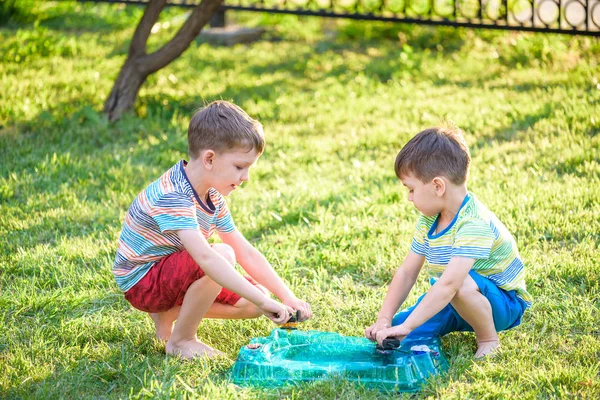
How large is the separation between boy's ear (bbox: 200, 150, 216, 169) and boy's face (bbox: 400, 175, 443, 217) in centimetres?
73

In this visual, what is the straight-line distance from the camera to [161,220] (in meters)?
2.90

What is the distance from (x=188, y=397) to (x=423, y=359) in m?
0.87

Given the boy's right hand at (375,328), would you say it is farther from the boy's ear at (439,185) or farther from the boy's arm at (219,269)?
the boy's ear at (439,185)

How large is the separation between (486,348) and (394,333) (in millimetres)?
424

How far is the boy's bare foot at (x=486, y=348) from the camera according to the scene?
118 inches

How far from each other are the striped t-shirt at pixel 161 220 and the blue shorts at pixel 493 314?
2.96ft

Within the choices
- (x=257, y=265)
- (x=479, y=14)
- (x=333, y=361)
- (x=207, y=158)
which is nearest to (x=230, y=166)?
(x=207, y=158)

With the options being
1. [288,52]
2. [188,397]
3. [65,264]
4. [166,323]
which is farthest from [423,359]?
[288,52]

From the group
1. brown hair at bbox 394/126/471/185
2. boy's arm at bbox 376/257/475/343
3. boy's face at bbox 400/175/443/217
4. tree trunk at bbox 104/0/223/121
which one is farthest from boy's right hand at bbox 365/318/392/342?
Result: tree trunk at bbox 104/0/223/121

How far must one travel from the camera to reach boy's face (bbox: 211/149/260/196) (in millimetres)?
2932

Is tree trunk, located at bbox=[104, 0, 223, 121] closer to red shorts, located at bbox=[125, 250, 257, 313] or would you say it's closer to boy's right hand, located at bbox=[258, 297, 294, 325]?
red shorts, located at bbox=[125, 250, 257, 313]

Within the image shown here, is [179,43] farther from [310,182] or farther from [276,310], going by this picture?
[276,310]

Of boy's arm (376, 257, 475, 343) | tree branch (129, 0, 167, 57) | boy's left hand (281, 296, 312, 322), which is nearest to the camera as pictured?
boy's arm (376, 257, 475, 343)

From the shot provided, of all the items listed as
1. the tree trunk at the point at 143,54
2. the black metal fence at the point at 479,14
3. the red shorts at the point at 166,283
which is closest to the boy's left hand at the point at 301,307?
the red shorts at the point at 166,283
